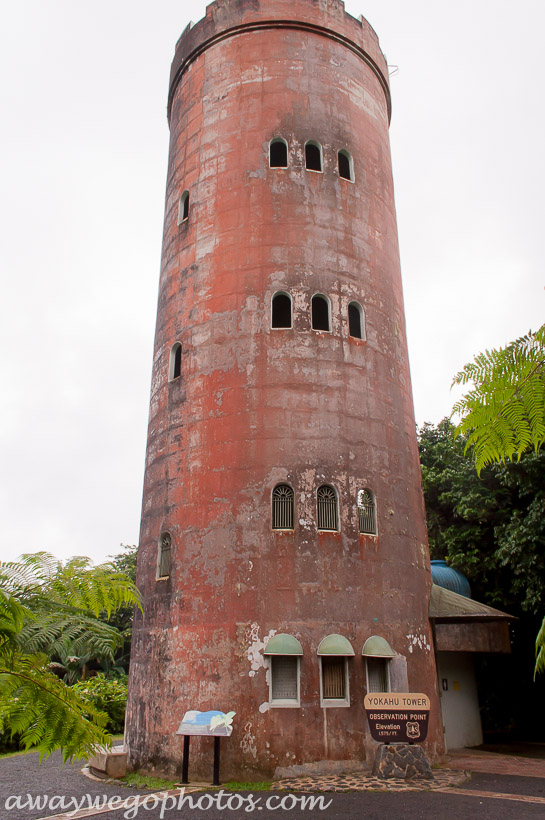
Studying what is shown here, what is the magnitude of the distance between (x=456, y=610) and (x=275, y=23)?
57.8 ft

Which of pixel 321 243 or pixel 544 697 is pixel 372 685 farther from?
pixel 544 697

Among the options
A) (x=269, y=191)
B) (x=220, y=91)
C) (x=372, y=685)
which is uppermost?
(x=220, y=91)

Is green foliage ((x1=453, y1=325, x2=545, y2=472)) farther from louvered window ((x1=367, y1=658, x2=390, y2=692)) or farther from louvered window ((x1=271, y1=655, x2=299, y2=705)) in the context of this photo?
louvered window ((x1=367, y1=658, x2=390, y2=692))

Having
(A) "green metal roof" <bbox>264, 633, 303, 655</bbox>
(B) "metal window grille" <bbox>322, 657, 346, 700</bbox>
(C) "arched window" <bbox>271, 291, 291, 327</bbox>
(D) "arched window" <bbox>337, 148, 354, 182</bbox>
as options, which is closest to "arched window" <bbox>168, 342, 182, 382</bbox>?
(C) "arched window" <bbox>271, 291, 291, 327</bbox>

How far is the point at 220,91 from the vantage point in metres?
19.4

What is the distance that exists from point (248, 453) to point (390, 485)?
377 centimetres

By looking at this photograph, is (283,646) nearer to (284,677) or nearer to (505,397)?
(284,677)

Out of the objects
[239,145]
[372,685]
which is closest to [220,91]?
[239,145]

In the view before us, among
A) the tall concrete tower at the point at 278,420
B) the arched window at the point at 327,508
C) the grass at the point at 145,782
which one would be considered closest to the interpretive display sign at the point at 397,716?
the tall concrete tower at the point at 278,420

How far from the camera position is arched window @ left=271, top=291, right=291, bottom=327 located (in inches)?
Answer: 677

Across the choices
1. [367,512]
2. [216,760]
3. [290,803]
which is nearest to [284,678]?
[216,760]

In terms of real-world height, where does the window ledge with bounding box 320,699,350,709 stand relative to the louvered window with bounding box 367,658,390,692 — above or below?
below

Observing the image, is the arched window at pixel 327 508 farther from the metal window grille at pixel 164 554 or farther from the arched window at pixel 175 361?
the arched window at pixel 175 361

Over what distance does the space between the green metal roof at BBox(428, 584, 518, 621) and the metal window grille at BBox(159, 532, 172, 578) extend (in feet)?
21.9
